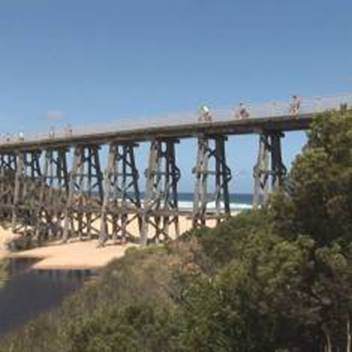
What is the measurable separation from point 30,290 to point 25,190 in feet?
75.8

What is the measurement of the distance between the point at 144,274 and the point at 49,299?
7.85 meters

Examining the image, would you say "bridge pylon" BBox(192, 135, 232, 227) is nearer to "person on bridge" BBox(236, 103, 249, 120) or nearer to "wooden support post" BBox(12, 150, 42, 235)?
"person on bridge" BBox(236, 103, 249, 120)

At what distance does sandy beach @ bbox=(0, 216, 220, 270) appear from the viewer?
43.5m

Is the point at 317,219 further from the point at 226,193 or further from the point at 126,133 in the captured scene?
the point at 126,133

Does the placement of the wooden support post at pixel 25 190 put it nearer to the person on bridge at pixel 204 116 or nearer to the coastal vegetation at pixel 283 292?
the person on bridge at pixel 204 116

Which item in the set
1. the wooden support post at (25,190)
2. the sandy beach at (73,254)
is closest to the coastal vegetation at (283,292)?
the sandy beach at (73,254)

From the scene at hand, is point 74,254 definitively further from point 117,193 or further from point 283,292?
point 283,292

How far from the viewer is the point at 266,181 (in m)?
35.1

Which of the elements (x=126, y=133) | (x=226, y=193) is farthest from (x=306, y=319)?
(x=126, y=133)

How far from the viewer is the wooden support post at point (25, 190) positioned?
193 ft

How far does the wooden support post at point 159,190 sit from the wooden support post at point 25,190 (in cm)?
1568

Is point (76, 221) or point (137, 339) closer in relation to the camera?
point (137, 339)

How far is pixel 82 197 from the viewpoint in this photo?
173ft

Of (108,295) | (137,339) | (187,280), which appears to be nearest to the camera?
(137,339)
